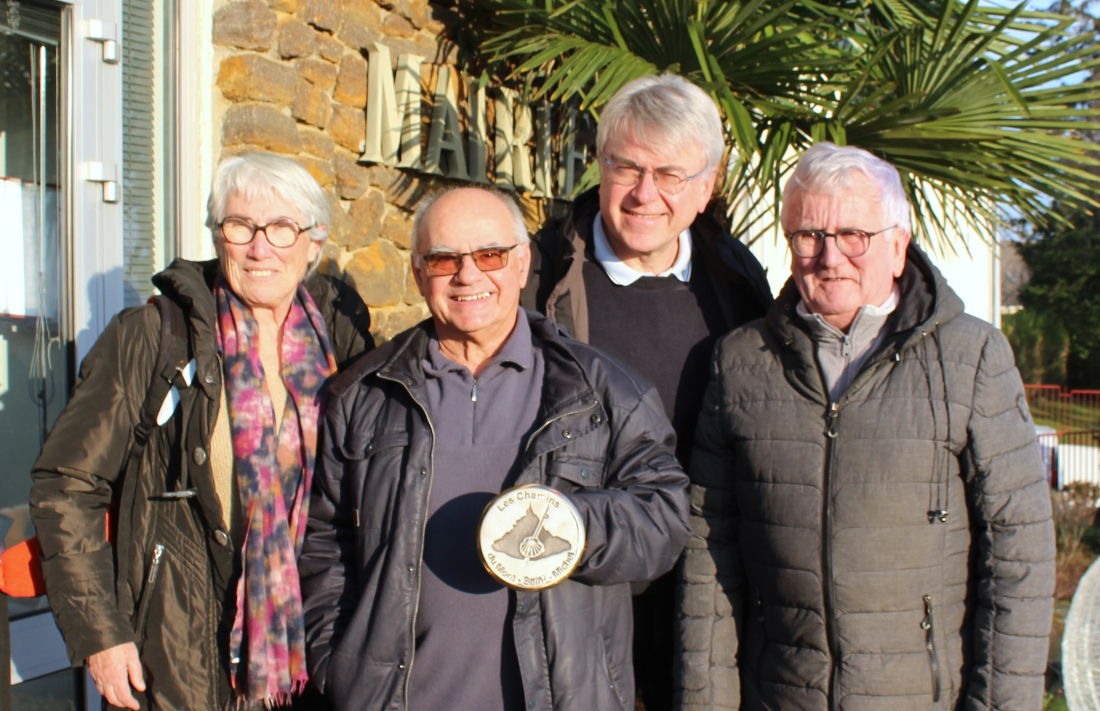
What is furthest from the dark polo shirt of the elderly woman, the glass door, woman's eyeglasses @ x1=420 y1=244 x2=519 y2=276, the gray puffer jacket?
the glass door

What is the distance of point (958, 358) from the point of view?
1.65m

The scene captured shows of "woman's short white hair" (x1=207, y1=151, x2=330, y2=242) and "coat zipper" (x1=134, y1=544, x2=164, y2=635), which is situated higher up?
"woman's short white hair" (x1=207, y1=151, x2=330, y2=242)

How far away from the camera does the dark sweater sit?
206 cm

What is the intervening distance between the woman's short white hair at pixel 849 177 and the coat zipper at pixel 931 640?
74cm

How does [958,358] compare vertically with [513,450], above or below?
above

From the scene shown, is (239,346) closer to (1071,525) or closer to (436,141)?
(436,141)

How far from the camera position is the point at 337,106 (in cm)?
373

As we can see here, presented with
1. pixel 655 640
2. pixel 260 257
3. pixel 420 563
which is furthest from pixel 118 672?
pixel 655 640

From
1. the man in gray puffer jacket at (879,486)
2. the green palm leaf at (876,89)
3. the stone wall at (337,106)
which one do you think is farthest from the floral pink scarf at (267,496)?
the green palm leaf at (876,89)

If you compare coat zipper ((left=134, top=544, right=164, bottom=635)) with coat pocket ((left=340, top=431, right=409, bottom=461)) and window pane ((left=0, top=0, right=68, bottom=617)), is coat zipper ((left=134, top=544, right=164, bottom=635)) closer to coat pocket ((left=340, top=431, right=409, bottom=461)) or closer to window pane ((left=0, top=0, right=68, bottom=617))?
coat pocket ((left=340, top=431, right=409, bottom=461))

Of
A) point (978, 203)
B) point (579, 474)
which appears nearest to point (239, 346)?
point (579, 474)

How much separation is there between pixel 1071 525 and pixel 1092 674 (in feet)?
20.3

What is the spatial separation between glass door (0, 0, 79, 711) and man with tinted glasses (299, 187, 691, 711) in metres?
1.54

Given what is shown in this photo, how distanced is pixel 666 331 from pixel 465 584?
82cm
